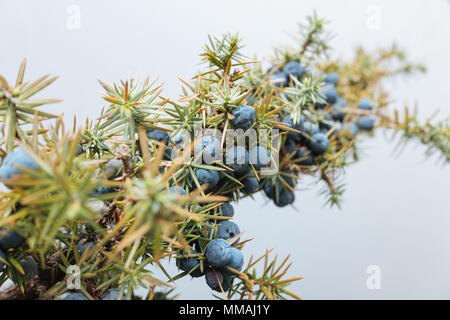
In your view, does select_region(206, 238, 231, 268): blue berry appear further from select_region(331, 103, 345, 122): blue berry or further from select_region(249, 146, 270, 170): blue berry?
select_region(331, 103, 345, 122): blue berry

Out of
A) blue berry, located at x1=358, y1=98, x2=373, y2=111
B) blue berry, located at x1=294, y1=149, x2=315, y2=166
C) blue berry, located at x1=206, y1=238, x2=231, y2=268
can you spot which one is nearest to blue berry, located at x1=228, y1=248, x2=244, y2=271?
blue berry, located at x1=206, y1=238, x2=231, y2=268

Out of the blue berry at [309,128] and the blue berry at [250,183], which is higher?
the blue berry at [309,128]

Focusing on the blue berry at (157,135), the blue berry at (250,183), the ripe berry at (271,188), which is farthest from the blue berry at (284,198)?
the blue berry at (157,135)

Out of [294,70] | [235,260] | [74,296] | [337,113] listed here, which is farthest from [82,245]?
[337,113]

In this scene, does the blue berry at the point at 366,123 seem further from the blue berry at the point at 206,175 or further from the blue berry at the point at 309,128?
the blue berry at the point at 206,175

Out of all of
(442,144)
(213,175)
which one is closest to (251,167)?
(213,175)

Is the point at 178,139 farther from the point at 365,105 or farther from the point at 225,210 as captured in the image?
the point at 365,105
